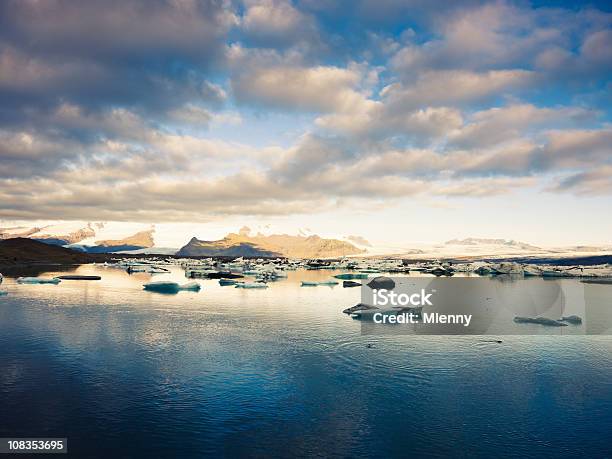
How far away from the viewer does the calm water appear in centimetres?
1031

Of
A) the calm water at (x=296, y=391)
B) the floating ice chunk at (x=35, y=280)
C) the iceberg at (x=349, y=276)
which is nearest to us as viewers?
the calm water at (x=296, y=391)

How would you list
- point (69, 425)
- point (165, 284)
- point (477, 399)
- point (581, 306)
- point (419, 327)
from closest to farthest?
point (69, 425) → point (477, 399) → point (419, 327) → point (581, 306) → point (165, 284)

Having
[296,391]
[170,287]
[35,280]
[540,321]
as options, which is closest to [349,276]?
[170,287]

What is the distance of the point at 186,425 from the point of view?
36.3ft

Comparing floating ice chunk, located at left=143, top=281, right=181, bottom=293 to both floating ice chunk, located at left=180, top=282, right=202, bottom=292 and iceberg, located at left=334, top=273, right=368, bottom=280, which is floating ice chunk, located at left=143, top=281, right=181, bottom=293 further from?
iceberg, located at left=334, top=273, right=368, bottom=280

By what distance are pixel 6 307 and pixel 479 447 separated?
31.4 m

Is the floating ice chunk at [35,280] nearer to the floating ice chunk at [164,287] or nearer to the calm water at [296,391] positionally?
the floating ice chunk at [164,287]

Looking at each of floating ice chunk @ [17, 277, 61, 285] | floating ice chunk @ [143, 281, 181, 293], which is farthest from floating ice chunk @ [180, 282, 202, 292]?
floating ice chunk @ [17, 277, 61, 285]

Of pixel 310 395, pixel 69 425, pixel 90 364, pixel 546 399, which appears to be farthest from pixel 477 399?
pixel 90 364

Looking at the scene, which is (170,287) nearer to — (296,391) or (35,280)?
(35,280)

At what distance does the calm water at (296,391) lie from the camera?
10.3 metres

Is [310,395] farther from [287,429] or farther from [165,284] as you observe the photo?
[165,284]

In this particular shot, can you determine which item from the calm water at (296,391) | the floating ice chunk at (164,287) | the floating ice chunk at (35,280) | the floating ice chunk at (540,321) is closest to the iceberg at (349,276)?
the floating ice chunk at (164,287)

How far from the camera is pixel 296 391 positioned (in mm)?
13766
